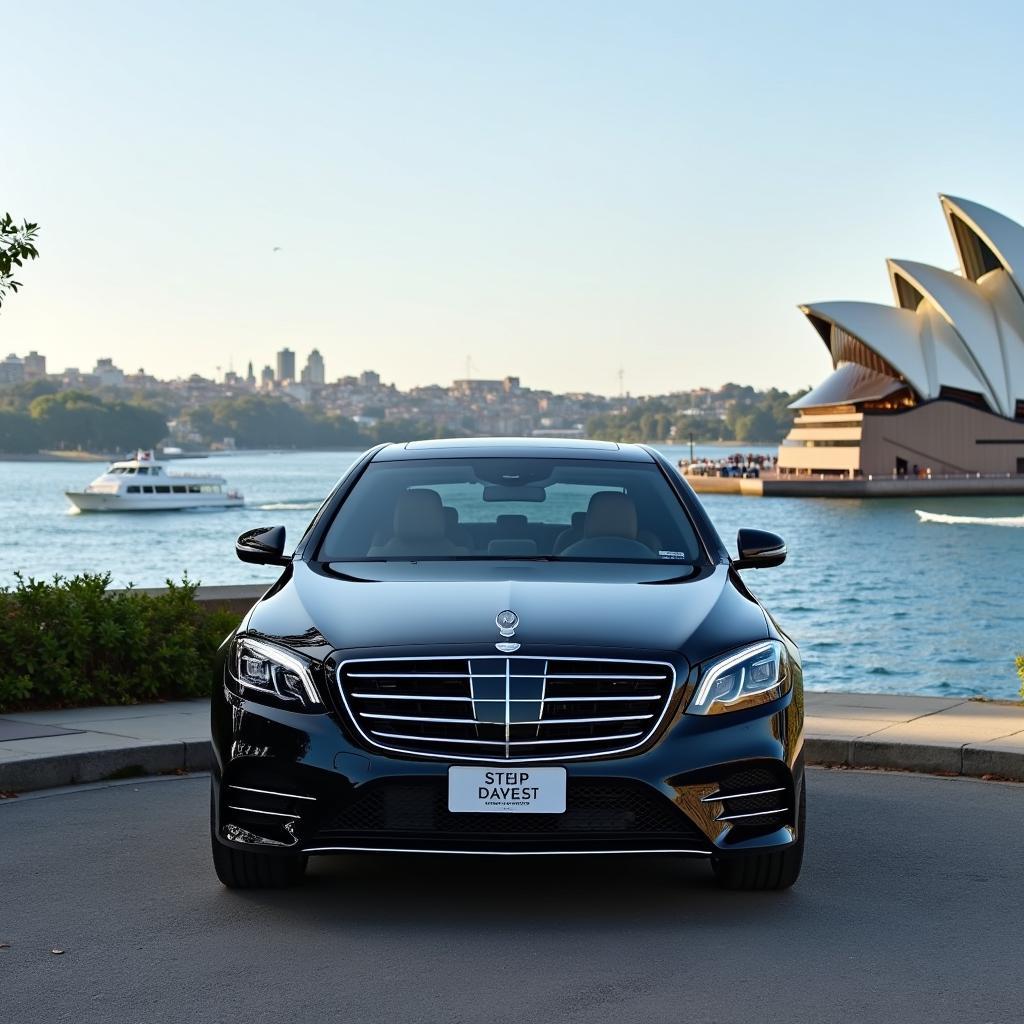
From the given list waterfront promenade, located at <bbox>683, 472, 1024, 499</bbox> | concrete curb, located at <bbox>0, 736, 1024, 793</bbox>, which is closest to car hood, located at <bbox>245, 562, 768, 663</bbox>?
concrete curb, located at <bbox>0, 736, 1024, 793</bbox>

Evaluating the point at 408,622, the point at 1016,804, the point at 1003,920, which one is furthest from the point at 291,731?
the point at 1016,804

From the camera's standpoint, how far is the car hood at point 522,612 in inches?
231

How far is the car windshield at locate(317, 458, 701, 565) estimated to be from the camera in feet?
23.2

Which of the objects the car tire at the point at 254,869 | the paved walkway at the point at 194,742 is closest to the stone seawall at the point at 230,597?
the paved walkway at the point at 194,742

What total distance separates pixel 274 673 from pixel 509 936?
1.25 meters

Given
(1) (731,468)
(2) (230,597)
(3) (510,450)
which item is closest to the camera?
(3) (510,450)

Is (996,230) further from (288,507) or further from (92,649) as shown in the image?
(92,649)

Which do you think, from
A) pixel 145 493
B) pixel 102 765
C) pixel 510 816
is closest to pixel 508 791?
pixel 510 816

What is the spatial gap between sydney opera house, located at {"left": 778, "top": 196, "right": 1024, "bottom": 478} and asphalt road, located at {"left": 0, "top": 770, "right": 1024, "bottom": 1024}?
102 m

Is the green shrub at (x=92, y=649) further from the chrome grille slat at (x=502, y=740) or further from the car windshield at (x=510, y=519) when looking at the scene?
the chrome grille slat at (x=502, y=740)

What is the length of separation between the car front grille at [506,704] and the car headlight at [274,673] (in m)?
0.16

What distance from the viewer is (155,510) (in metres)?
116

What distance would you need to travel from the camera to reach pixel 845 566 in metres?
67.0

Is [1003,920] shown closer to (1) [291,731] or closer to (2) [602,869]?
(2) [602,869]
